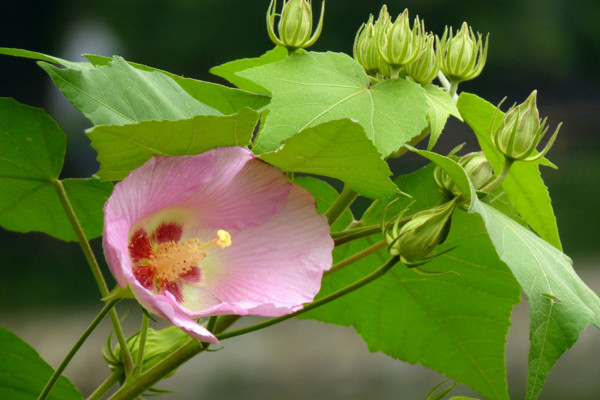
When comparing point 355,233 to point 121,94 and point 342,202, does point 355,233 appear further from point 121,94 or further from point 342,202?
point 121,94

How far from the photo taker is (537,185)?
0.33 metres

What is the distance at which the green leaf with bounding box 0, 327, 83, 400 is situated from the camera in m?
0.37

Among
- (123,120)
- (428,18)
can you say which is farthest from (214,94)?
(428,18)

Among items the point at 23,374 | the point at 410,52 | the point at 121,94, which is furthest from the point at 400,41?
the point at 23,374

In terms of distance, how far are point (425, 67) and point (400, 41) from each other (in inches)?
0.9

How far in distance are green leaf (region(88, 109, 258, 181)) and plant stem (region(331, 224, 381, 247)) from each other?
0.26 feet

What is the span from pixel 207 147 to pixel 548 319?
0.13 m

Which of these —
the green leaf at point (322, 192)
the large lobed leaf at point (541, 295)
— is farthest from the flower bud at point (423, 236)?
the green leaf at point (322, 192)

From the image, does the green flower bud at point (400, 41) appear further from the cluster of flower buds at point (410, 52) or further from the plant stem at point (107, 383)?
the plant stem at point (107, 383)

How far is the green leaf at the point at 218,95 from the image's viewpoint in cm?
32

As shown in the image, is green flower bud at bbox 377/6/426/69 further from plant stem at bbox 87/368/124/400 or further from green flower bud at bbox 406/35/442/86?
plant stem at bbox 87/368/124/400

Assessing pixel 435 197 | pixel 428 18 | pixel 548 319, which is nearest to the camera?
pixel 548 319

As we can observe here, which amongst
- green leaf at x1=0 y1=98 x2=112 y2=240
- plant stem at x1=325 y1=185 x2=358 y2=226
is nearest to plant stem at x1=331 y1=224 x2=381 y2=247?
plant stem at x1=325 y1=185 x2=358 y2=226

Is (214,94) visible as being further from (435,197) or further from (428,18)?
(428,18)
